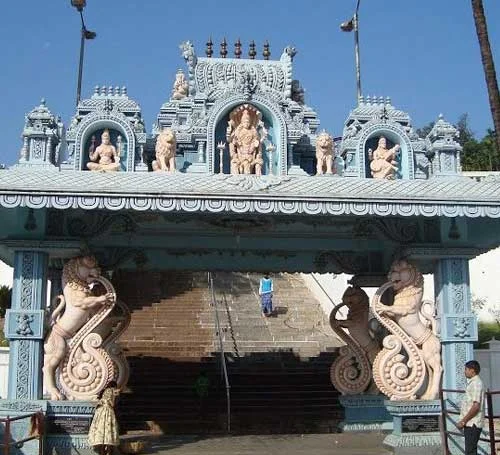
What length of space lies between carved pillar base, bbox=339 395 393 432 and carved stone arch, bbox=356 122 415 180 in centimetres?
391

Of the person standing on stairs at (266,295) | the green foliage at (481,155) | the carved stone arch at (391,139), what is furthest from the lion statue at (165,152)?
the green foliage at (481,155)

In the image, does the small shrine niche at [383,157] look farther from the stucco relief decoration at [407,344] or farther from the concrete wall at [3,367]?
the concrete wall at [3,367]

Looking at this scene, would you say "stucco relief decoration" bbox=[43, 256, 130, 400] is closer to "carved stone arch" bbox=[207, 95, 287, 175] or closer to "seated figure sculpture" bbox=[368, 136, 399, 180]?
"carved stone arch" bbox=[207, 95, 287, 175]

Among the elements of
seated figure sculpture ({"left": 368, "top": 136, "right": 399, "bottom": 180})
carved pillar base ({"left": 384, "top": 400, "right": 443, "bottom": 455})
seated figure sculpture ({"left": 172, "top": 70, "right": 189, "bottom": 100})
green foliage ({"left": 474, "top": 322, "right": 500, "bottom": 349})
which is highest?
seated figure sculpture ({"left": 172, "top": 70, "right": 189, "bottom": 100})

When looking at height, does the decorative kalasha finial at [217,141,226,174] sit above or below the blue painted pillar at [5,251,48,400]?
above

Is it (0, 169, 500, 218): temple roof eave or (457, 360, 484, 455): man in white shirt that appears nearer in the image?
(457, 360, 484, 455): man in white shirt

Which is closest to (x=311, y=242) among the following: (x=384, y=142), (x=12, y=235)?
(x=384, y=142)

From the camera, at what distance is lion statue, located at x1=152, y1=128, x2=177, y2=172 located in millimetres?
9781

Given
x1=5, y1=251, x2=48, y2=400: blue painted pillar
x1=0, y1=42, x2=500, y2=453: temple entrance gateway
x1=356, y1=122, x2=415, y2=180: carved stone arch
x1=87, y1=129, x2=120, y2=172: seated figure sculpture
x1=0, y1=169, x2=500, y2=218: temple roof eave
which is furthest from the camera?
x1=356, y1=122, x2=415, y2=180: carved stone arch

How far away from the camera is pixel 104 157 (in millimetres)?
9805

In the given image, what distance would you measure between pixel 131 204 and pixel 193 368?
7.85 metres

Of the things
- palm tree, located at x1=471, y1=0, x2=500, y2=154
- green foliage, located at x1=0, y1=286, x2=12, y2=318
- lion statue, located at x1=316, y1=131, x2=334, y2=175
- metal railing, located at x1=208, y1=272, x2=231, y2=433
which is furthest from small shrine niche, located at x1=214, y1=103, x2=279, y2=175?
green foliage, located at x1=0, y1=286, x2=12, y2=318

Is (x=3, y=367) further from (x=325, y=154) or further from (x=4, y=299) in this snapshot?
(x=325, y=154)

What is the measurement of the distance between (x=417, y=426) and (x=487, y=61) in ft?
20.9
